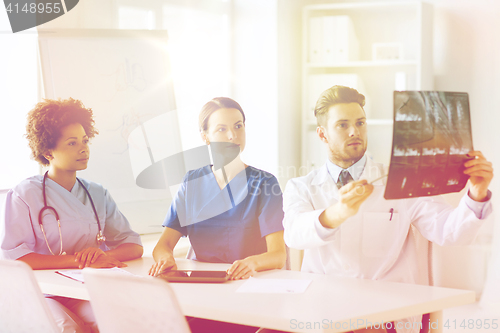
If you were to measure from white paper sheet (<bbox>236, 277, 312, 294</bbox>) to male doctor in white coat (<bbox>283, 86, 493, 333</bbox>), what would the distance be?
15cm

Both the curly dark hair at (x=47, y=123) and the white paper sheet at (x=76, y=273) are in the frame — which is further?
the curly dark hair at (x=47, y=123)

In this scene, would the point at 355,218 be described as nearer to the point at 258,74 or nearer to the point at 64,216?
the point at 64,216

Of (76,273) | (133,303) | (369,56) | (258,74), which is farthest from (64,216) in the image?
(369,56)

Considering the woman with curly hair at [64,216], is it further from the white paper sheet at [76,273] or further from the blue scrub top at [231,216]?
the blue scrub top at [231,216]

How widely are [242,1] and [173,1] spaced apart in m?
0.53

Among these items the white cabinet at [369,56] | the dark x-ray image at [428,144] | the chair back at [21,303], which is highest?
the white cabinet at [369,56]

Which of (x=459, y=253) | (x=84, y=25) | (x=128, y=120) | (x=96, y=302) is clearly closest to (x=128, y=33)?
(x=84, y=25)

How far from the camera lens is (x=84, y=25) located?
2.43 meters

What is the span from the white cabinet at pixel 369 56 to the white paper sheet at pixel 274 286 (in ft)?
5.76

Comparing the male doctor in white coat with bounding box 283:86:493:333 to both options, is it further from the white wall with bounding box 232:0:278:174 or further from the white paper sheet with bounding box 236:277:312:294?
the white wall with bounding box 232:0:278:174

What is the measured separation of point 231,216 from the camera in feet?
6.21

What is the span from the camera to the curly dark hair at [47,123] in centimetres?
194

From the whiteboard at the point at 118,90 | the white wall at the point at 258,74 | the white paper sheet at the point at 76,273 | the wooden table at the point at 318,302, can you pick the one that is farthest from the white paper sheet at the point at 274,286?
the white wall at the point at 258,74

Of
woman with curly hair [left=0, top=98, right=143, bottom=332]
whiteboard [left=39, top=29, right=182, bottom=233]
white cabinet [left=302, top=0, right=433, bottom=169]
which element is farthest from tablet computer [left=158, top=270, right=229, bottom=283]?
white cabinet [left=302, top=0, right=433, bottom=169]
